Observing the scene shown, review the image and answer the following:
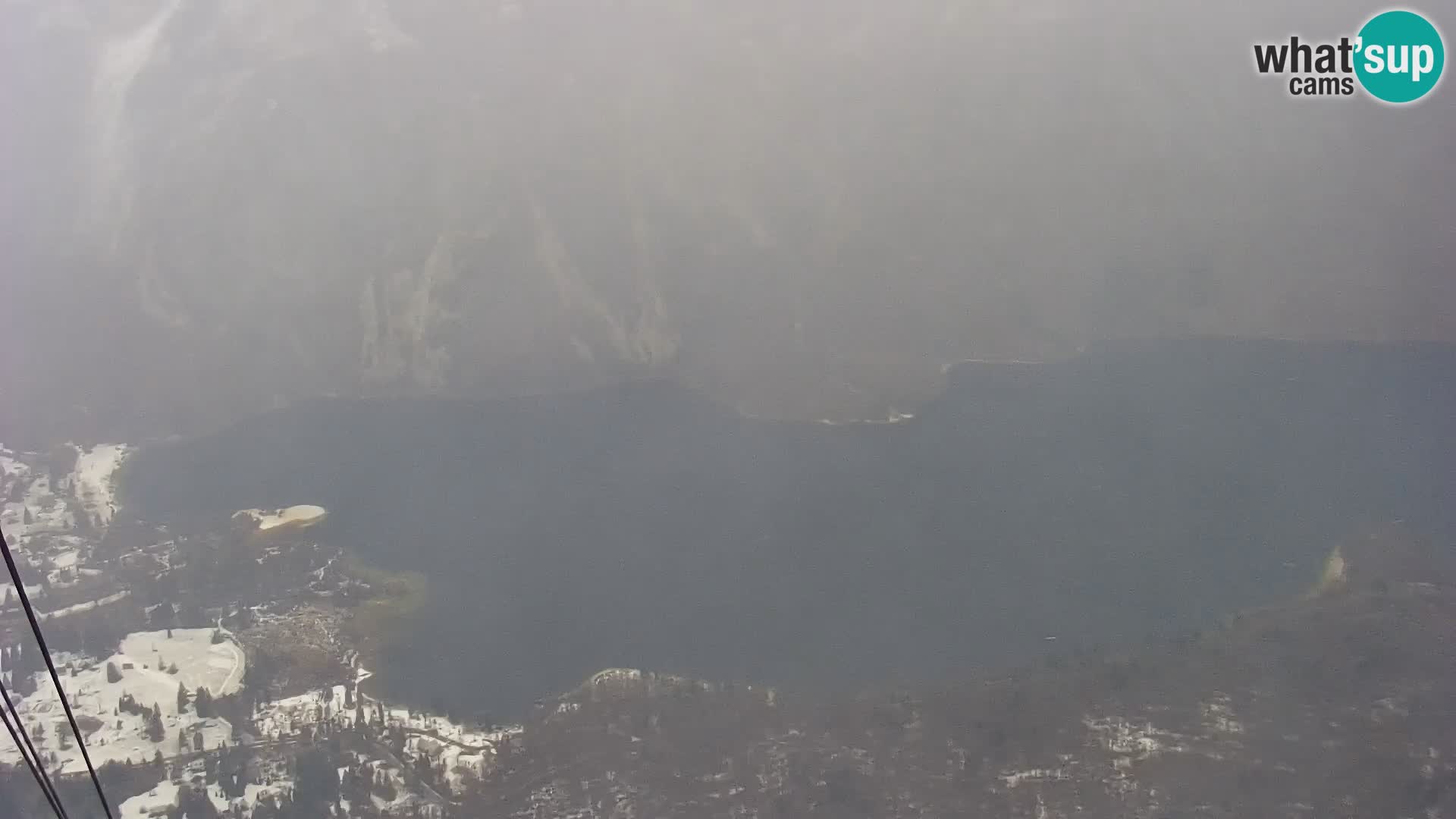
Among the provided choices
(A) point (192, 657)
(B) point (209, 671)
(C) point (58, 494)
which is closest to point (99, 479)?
(C) point (58, 494)

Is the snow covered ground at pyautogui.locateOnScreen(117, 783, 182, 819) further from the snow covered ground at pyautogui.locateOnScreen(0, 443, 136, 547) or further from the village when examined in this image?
the snow covered ground at pyautogui.locateOnScreen(0, 443, 136, 547)

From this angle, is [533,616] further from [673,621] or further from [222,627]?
[222,627]

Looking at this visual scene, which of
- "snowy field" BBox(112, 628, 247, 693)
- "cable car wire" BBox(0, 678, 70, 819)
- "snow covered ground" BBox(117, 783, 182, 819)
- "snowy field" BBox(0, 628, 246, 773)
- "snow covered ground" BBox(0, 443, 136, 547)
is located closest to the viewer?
"cable car wire" BBox(0, 678, 70, 819)

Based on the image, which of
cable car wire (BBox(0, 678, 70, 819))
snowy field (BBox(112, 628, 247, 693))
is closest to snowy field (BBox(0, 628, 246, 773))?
snowy field (BBox(112, 628, 247, 693))

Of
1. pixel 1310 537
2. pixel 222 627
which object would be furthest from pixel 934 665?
pixel 222 627

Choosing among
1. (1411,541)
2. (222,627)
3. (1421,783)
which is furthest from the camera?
(1411,541)

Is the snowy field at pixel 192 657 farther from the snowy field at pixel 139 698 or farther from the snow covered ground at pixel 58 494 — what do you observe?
the snow covered ground at pixel 58 494

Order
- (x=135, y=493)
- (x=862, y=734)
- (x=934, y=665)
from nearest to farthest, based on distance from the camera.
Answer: (x=862, y=734) < (x=934, y=665) < (x=135, y=493)
